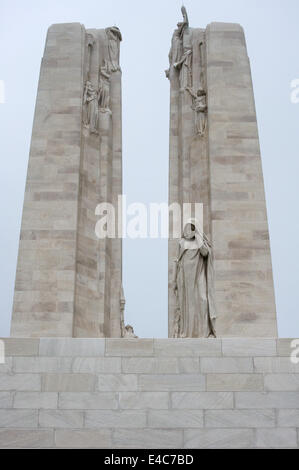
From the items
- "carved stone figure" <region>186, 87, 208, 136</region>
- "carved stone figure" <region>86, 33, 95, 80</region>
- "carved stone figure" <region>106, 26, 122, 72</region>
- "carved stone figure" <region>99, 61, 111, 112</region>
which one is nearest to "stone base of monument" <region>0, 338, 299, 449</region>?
"carved stone figure" <region>186, 87, 208, 136</region>

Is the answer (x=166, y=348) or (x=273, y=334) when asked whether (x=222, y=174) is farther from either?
(x=166, y=348)

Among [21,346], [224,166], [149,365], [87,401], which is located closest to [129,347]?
[149,365]

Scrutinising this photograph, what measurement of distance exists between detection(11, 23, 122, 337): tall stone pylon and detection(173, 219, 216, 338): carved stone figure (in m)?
3.01

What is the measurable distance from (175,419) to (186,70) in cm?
1153

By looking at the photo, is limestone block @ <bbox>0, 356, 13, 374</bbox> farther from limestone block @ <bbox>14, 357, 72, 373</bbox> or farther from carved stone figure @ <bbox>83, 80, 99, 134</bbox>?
carved stone figure @ <bbox>83, 80, 99, 134</bbox>

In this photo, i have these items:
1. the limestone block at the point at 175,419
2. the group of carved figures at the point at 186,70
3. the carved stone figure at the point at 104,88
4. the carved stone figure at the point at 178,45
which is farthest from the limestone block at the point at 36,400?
the carved stone figure at the point at 178,45

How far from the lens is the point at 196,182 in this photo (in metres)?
19.9

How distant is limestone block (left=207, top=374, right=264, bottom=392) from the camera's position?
13.4 meters

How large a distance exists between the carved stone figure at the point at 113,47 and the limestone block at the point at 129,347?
10.4 meters

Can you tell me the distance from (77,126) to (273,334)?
7617mm

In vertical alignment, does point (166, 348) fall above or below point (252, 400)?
above

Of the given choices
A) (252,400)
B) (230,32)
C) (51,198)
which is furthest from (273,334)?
(230,32)

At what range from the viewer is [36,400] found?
13227 mm
